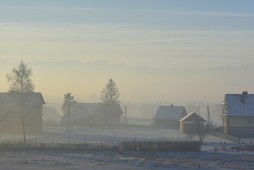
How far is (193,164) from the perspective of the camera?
156 feet

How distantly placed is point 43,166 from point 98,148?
18.5 m

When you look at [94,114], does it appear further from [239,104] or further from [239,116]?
[239,116]

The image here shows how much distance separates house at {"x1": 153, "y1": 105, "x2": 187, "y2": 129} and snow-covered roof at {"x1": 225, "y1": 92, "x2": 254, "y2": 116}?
35.5 meters

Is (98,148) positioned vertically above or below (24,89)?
below

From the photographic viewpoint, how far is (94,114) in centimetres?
13912

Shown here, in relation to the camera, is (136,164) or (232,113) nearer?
(136,164)

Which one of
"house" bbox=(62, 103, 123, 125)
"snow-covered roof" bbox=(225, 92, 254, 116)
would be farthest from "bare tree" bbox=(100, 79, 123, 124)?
"snow-covered roof" bbox=(225, 92, 254, 116)

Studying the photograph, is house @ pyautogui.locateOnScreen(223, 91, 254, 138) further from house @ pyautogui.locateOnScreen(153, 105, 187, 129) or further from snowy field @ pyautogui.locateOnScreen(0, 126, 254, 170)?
house @ pyautogui.locateOnScreen(153, 105, 187, 129)

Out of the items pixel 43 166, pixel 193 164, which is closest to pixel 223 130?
pixel 193 164

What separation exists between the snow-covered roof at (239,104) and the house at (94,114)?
48.0m

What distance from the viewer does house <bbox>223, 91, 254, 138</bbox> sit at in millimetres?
89188

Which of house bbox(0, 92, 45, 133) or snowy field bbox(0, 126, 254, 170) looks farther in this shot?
house bbox(0, 92, 45, 133)

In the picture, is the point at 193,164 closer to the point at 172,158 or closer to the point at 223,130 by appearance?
the point at 172,158

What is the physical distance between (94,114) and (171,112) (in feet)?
69.5
